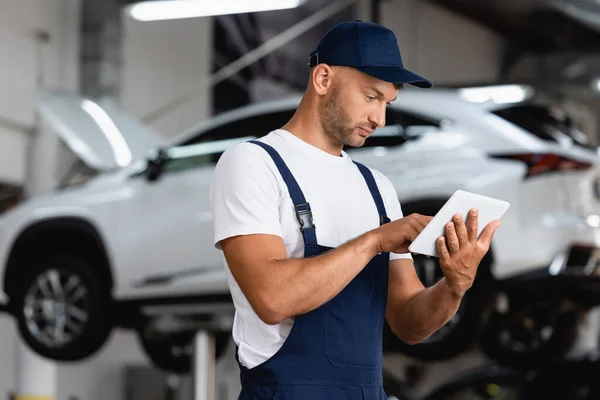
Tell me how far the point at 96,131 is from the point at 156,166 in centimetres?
58

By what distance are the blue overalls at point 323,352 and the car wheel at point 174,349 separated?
530 centimetres

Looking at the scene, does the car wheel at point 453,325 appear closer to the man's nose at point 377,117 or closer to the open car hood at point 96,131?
the open car hood at point 96,131

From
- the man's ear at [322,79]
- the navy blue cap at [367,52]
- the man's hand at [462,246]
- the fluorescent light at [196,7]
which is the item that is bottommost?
the man's hand at [462,246]

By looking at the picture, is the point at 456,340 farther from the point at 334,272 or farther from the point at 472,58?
the point at 472,58

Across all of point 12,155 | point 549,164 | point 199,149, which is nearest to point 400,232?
point 549,164

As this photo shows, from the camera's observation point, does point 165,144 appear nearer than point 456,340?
No

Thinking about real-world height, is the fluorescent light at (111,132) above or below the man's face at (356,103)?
below

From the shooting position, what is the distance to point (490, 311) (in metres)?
6.06

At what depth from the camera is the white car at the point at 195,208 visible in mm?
5086

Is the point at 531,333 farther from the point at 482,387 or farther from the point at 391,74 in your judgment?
the point at 391,74

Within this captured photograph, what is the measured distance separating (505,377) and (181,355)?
234 cm

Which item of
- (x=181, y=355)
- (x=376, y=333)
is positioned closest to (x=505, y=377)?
(x=181, y=355)

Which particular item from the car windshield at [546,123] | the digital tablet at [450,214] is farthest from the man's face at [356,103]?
the car windshield at [546,123]

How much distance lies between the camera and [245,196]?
1.95 metres
